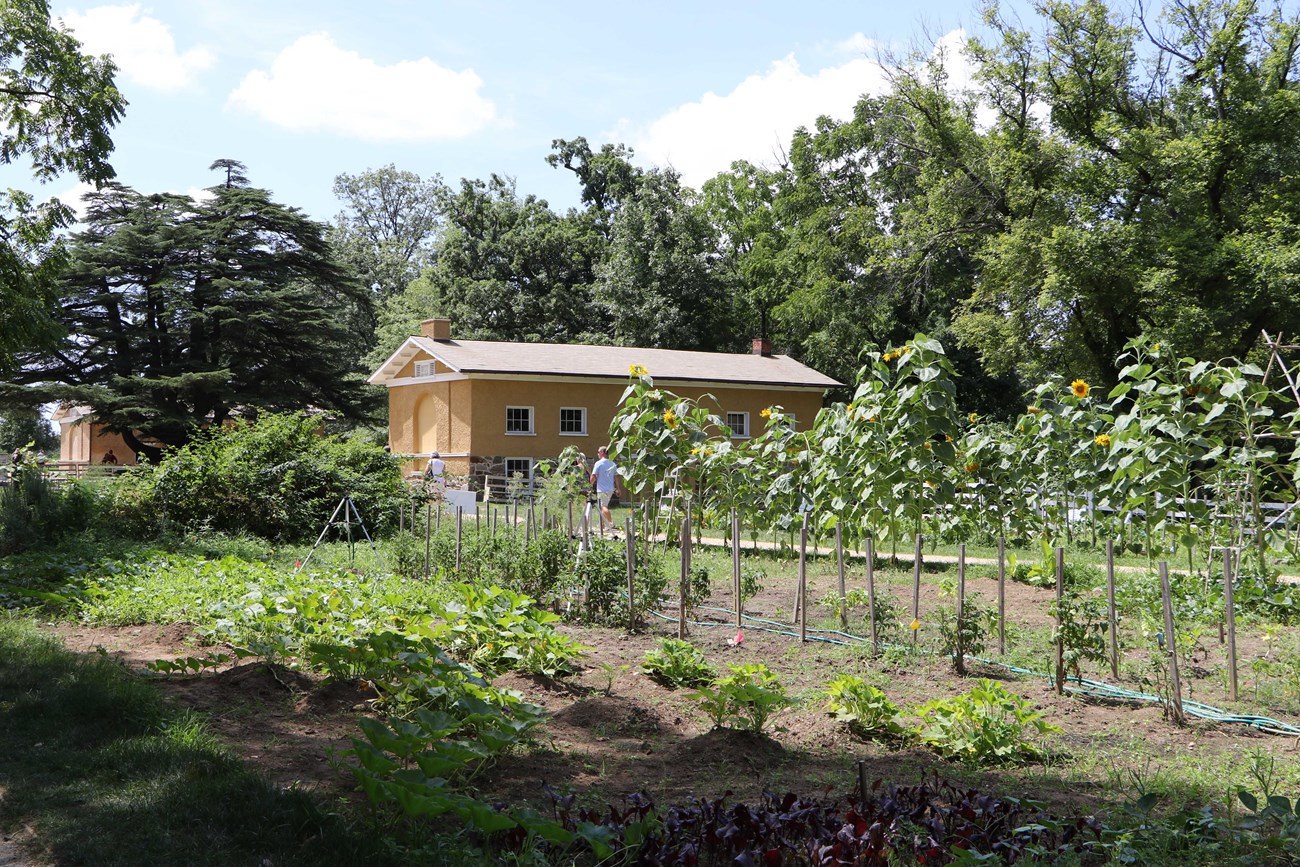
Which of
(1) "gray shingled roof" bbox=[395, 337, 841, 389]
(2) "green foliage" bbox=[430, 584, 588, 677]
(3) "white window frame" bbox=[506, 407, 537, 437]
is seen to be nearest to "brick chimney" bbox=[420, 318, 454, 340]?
(1) "gray shingled roof" bbox=[395, 337, 841, 389]

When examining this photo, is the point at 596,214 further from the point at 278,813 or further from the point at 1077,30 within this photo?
the point at 278,813

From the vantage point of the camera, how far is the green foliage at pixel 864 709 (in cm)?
512

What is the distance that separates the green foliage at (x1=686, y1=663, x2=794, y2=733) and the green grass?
1.97 metres

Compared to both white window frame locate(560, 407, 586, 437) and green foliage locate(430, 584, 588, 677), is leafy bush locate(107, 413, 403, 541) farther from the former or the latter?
white window frame locate(560, 407, 586, 437)

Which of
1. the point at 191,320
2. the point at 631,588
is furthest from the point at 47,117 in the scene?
the point at 191,320

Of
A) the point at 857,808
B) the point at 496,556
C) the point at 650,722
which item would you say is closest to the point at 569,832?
the point at 857,808

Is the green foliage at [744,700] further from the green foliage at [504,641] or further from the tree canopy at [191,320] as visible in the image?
the tree canopy at [191,320]

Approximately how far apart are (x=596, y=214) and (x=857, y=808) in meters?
43.8

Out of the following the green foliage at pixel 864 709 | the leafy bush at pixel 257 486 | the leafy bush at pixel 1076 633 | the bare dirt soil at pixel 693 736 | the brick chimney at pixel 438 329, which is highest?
the brick chimney at pixel 438 329

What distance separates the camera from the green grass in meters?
3.55

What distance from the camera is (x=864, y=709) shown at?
5.11 meters

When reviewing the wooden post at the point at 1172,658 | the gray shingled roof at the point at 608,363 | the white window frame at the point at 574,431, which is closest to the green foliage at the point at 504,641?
the wooden post at the point at 1172,658

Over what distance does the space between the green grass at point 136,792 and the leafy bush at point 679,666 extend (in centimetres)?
255

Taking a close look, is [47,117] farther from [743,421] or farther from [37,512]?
[743,421]
